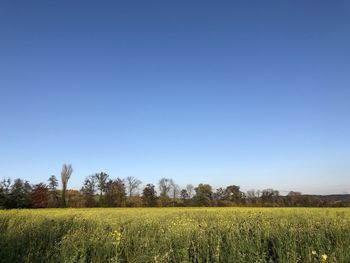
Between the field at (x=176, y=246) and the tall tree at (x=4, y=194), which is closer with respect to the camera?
the field at (x=176, y=246)

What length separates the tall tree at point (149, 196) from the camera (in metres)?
78.1

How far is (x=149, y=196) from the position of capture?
263ft

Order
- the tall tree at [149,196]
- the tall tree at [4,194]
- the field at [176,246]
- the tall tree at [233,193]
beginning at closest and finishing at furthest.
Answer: the field at [176,246]
the tall tree at [4,194]
the tall tree at [149,196]
the tall tree at [233,193]

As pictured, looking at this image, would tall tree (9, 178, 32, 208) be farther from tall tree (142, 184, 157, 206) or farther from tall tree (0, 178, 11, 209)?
tall tree (142, 184, 157, 206)

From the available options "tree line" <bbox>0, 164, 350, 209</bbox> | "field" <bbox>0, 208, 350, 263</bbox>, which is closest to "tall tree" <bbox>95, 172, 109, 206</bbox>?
"tree line" <bbox>0, 164, 350, 209</bbox>

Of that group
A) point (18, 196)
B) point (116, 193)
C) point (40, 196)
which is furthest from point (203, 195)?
point (18, 196)

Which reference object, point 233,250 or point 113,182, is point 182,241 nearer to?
point 233,250

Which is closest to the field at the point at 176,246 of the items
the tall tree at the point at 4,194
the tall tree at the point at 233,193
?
the tall tree at the point at 4,194

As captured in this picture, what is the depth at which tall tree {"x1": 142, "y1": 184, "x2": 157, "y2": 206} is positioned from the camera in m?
78.1

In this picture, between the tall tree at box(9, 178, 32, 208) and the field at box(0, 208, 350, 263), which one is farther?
the tall tree at box(9, 178, 32, 208)

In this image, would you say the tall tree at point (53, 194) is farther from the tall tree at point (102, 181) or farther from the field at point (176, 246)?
the field at point (176, 246)

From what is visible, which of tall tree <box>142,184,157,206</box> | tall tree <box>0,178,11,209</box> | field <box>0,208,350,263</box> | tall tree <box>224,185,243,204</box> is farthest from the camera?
tall tree <box>224,185,243,204</box>

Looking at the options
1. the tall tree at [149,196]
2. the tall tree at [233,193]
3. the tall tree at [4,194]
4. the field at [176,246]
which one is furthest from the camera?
the tall tree at [233,193]

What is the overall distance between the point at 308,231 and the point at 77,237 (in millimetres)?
6210
